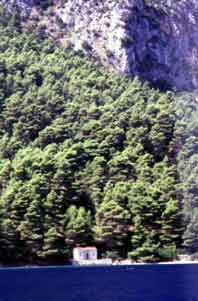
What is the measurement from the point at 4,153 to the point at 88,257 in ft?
88.2

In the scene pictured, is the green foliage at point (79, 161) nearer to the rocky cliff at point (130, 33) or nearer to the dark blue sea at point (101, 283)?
the rocky cliff at point (130, 33)

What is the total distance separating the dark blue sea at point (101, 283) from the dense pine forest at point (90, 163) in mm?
8265

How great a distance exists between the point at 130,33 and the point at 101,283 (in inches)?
3670

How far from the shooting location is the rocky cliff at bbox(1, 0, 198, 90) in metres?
156

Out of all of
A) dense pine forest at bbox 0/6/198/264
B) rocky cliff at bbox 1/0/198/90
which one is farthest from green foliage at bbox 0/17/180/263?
rocky cliff at bbox 1/0/198/90

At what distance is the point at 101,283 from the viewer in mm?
67438

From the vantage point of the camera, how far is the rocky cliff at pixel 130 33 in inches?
6132

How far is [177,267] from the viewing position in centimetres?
8856

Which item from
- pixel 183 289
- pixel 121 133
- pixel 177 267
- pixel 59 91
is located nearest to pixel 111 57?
pixel 59 91

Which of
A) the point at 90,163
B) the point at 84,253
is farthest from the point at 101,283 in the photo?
the point at 90,163

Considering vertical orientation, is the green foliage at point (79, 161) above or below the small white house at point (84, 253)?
above

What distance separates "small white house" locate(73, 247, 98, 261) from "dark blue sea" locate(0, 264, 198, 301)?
526 centimetres

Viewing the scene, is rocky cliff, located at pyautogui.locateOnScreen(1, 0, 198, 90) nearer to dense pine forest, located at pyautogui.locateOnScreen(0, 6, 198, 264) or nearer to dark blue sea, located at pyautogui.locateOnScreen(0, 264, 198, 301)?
dense pine forest, located at pyautogui.locateOnScreen(0, 6, 198, 264)

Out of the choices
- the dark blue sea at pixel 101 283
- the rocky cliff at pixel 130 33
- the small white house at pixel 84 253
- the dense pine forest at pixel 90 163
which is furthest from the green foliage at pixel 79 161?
the dark blue sea at pixel 101 283
